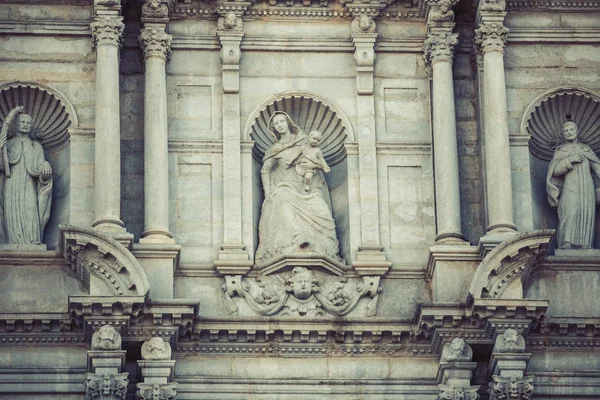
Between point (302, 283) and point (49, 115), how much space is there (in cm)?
463

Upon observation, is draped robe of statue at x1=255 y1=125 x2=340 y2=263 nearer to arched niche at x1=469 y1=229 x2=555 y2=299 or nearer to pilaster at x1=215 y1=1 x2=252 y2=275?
pilaster at x1=215 y1=1 x2=252 y2=275

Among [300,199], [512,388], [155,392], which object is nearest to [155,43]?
[300,199]

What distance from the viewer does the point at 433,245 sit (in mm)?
36688

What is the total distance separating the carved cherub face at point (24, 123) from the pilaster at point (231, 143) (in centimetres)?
281

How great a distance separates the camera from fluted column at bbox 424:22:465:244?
36719 mm

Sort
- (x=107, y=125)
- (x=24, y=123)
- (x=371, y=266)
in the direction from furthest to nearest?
(x=24, y=123)
(x=107, y=125)
(x=371, y=266)

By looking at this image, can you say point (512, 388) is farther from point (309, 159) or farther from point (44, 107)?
point (44, 107)

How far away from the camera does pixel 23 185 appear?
121 feet

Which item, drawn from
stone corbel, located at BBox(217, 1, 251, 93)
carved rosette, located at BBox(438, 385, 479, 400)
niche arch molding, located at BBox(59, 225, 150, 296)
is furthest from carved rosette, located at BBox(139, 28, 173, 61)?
carved rosette, located at BBox(438, 385, 479, 400)

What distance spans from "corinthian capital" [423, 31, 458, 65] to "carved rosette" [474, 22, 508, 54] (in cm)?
38

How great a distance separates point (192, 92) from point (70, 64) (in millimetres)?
1822

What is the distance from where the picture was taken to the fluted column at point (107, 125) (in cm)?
3616

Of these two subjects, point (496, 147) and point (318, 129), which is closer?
point (496, 147)

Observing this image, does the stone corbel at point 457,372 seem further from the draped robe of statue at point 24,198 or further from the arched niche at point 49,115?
the arched niche at point 49,115
